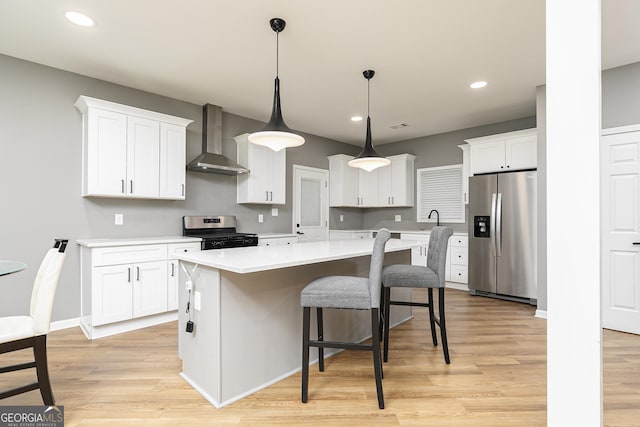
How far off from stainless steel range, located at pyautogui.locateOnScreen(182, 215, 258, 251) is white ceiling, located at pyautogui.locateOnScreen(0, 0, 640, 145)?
1.57 metres

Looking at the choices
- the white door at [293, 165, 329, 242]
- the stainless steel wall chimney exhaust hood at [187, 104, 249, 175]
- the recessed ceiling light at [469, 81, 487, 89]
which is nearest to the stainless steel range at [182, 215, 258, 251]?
the stainless steel wall chimney exhaust hood at [187, 104, 249, 175]

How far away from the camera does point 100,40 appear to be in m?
2.82

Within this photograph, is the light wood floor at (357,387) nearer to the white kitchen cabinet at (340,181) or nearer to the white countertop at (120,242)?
the white countertop at (120,242)

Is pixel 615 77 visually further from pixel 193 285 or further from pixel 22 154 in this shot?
pixel 22 154

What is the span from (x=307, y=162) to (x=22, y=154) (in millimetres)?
3843

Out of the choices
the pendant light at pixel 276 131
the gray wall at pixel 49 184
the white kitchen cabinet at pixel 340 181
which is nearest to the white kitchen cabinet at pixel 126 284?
the gray wall at pixel 49 184

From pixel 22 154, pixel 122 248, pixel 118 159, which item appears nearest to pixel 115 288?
pixel 122 248

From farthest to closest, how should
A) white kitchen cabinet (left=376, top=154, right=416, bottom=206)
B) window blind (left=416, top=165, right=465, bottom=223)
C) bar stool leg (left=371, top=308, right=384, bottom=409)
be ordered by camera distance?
white kitchen cabinet (left=376, top=154, right=416, bottom=206) → window blind (left=416, top=165, right=465, bottom=223) → bar stool leg (left=371, top=308, right=384, bottom=409)

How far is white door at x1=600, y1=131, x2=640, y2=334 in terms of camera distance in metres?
3.22

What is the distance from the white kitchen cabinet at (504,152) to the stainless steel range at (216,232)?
11.4ft

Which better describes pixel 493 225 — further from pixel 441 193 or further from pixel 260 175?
pixel 260 175

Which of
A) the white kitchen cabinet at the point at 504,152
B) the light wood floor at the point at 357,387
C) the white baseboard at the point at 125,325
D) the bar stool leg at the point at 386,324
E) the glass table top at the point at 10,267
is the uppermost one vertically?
the white kitchen cabinet at the point at 504,152

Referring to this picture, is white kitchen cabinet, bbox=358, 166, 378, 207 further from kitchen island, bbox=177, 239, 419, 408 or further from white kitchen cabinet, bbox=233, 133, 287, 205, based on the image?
kitchen island, bbox=177, 239, 419, 408

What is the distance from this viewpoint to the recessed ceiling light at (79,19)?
8.14 ft
